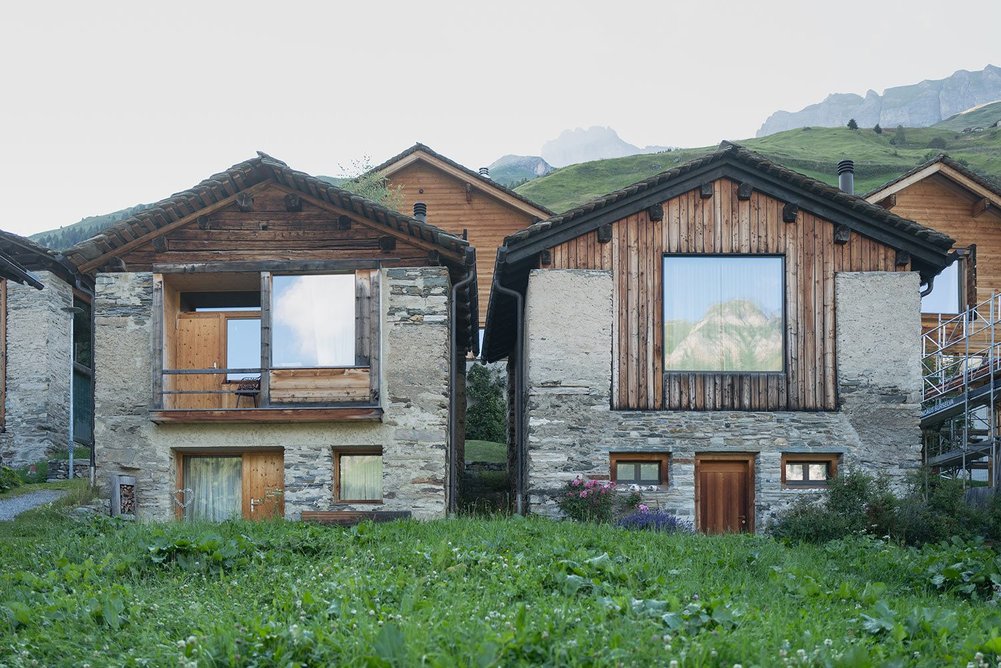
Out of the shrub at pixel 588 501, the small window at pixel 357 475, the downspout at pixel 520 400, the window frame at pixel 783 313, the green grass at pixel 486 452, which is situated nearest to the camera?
the shrub at pixel 588 501

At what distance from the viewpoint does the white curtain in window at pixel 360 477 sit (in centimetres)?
1608

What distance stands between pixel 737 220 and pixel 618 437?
4239 mm

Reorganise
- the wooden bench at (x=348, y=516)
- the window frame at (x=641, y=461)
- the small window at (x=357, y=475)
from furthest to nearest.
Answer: the small window at (x=357, y=475) < the window frame at (x=641, y=461) < the wooden bench at (x=348, y=516)

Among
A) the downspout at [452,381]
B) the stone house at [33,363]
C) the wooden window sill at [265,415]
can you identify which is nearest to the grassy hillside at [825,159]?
the stone house at [33,363]

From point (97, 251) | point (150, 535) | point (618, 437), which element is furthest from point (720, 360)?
point (97, 251)

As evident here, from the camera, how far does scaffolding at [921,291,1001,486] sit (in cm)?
1747

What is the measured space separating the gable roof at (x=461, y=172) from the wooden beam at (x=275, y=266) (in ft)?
49.2

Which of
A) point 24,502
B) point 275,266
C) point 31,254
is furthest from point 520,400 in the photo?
point 31,254

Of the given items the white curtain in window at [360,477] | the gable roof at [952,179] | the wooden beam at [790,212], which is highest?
the gable roof at [952,179]

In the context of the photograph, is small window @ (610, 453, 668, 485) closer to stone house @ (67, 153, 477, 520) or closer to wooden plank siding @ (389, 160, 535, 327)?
stone house @ (67, 153, 477, 520)

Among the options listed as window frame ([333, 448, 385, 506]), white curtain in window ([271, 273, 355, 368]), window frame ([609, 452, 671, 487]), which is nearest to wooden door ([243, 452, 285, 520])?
window frame ([333, 448, 385, 506])

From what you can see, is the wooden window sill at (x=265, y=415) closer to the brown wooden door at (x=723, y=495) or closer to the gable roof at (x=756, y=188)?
the gable roof at (x=756, y=188)

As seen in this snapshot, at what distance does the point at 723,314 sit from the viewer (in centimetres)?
1622

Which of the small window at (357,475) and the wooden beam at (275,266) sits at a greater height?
the wooden beam at (275,266)
